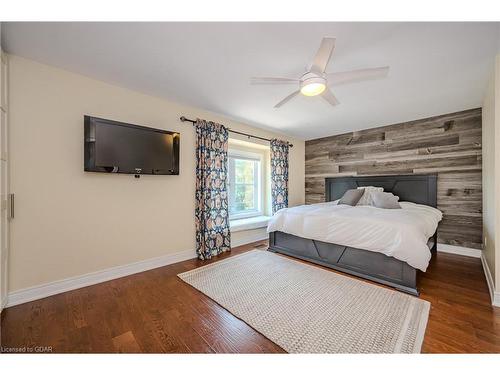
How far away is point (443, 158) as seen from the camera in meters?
3.40

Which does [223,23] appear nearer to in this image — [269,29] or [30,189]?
[269,29]

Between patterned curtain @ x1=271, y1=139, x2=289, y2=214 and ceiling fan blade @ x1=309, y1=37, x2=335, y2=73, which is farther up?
ceiling fan blade @ x1=309, y1=37, x2=335, y2=73

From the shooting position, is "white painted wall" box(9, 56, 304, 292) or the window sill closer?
"white painted wall" box(9, 56, 304, 292)

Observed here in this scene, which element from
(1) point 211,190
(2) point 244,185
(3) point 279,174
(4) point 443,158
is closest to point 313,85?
(1) point 211,190

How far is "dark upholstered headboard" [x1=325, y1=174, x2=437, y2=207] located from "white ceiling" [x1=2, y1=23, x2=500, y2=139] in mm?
1288

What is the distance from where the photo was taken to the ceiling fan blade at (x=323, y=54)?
4.53 feet

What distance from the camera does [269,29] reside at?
4.95 feet

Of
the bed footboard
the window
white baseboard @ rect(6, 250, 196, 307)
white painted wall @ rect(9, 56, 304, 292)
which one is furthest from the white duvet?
white painted wall @ rect(9, 56, 304, 292)

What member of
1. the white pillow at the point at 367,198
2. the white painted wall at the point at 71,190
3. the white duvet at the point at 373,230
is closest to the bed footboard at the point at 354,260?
the white duvet at the point at 373,230

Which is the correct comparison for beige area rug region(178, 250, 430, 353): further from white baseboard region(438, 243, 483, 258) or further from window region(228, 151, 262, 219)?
white baseboard region(438, 243, 483, 258)

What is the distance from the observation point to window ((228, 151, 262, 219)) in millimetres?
4219

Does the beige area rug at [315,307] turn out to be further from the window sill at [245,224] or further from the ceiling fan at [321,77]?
the ceiling fan at [321,77]
